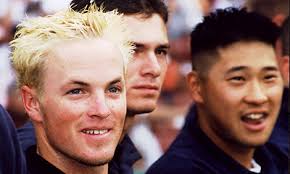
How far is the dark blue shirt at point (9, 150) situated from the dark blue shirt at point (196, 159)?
1243 mm

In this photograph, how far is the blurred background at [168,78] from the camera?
219 inches

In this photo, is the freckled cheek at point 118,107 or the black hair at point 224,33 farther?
the black hair at point 224,33

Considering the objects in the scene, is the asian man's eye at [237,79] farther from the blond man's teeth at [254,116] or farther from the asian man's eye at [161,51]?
the asian man's eye at [161,51]

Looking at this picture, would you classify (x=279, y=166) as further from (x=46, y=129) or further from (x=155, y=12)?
(x=46, y=129)

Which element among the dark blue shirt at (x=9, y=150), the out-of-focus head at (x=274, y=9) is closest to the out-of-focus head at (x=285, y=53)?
the out-of-focus head at (x=274, y=9)

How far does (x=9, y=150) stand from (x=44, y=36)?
42 centimetres

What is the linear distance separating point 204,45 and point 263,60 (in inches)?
12.0

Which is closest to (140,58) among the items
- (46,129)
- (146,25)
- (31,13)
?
(146,25)

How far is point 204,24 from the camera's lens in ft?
13.4

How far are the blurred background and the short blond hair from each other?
108 inches

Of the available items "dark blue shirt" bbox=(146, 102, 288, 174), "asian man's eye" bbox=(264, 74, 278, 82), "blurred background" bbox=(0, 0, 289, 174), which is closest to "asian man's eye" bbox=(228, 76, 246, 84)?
"asian man's eye" bbox=(264, 74, 278, 82)

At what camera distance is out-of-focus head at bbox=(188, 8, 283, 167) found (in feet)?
12.5

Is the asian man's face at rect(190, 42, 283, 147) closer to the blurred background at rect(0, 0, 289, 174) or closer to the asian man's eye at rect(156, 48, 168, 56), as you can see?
the asian man's eye at rect(156, 48, 168, 56)

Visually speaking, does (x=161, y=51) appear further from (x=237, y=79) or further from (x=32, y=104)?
(x=32, y=104)
